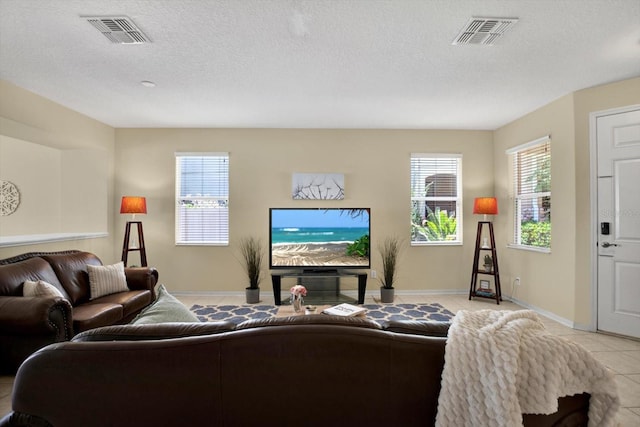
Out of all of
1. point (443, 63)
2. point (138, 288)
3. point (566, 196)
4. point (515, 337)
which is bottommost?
point (138, 288)

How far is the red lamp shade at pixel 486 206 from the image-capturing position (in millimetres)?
4457

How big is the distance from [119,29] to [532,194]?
4.75 m

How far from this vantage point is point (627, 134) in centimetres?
312

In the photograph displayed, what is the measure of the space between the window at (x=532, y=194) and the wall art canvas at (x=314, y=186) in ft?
8.14

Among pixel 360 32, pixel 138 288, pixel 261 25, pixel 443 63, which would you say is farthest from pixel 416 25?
pixel 138 288

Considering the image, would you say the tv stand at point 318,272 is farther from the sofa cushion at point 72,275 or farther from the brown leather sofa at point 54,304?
the sofa cushion at point 72,275

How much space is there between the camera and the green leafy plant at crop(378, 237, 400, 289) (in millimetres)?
4535

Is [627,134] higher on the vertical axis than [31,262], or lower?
higher

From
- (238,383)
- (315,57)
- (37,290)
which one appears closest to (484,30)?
(315,57)

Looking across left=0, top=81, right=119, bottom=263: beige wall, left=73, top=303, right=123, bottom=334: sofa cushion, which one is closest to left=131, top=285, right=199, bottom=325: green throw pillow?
left=73, top=303, right=123, bottom=334: sofa cushion

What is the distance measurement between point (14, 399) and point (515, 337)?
5.13ft

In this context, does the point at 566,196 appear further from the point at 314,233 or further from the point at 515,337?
the point at 515,337

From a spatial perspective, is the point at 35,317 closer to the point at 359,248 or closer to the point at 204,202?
the point at 204,202

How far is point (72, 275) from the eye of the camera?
3.19 m
